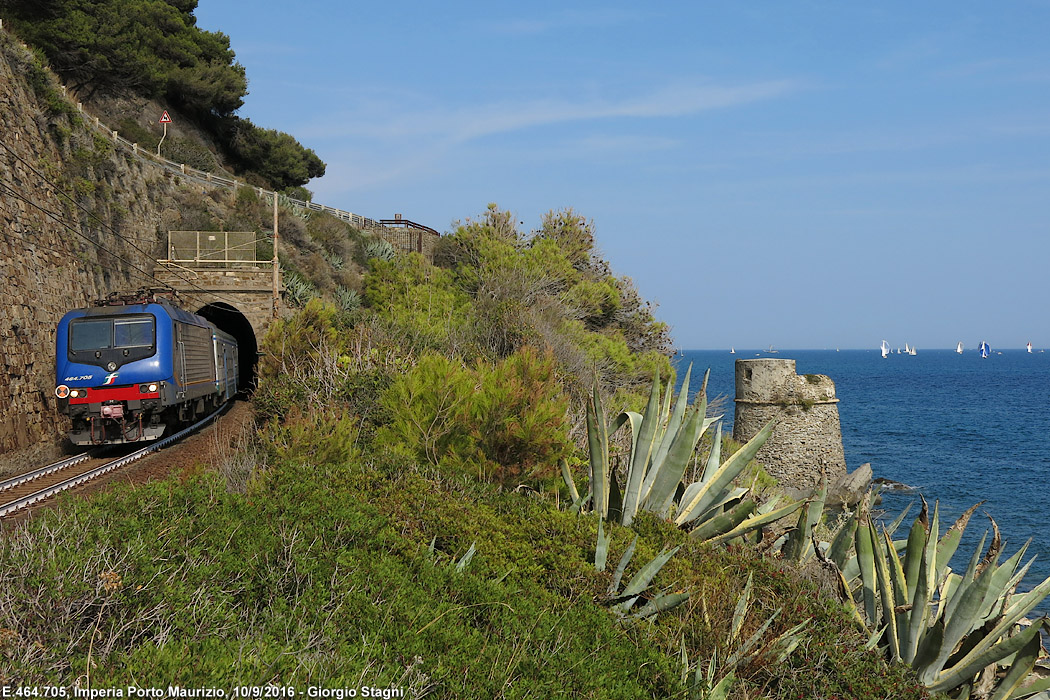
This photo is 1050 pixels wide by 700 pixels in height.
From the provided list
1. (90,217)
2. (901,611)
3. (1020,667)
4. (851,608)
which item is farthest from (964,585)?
(90,217)

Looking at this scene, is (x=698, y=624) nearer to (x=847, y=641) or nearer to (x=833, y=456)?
(x=847, y=641)

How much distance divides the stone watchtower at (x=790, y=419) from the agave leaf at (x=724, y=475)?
18.8 m

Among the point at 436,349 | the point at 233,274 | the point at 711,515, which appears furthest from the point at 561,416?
the point at 233,274

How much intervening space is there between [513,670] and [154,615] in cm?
197

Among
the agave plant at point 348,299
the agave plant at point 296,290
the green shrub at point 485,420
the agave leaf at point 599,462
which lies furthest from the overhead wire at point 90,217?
the agave leaf at point 599,462

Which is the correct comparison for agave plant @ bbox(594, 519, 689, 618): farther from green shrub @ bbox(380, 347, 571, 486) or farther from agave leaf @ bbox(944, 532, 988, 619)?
green shrub @ bbox(380, 347, 571, 486)

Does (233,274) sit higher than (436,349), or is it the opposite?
(233,274)

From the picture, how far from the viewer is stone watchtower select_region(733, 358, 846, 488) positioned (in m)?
25.1

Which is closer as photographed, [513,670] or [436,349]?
[513,670]

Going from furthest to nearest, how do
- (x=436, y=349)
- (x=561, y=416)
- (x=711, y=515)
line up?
(x=436, y=349) → (x=561, y=416) → (x=711, y=515)

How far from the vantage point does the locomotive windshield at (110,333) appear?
14.4 metres

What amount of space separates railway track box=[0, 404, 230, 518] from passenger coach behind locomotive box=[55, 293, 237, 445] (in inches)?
25.0

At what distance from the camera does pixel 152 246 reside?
27.3m

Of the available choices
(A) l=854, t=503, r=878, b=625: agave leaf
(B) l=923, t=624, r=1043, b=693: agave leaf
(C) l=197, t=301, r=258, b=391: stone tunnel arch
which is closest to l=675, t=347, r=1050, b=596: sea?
(A) l=854, t=503, r=878, b=625: agave leaf
